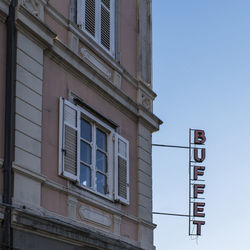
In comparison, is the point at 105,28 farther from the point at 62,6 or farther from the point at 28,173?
the point at 28,173

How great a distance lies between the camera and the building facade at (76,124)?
12.9 meters

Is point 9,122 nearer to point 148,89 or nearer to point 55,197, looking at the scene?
point 55,197

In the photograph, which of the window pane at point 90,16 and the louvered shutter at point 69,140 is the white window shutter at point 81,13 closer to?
the window pane at point 90,16

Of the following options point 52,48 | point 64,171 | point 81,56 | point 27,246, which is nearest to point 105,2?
point 81,56

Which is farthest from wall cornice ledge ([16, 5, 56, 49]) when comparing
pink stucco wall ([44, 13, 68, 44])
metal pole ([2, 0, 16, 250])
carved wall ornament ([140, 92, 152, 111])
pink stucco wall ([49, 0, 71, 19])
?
carved wall ornament ([140, 92, 152, 111])

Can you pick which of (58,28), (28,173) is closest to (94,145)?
(58,28)

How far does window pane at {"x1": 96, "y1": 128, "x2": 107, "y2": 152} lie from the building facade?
0.14ft

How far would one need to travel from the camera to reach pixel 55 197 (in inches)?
548

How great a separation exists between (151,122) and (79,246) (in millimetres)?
4785

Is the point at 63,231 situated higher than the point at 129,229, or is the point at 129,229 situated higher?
the point at 129,229

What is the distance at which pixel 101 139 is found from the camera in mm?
16172

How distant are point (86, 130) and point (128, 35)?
3.51 metres

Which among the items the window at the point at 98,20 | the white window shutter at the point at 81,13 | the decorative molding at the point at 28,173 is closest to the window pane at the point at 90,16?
the window at the point at 98,20

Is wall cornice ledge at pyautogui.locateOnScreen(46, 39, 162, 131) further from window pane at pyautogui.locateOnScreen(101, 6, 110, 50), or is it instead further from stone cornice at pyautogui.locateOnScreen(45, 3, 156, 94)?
window pane at pyautogui.locateOnScreen(101, 6, 110, 50)
